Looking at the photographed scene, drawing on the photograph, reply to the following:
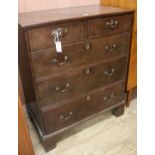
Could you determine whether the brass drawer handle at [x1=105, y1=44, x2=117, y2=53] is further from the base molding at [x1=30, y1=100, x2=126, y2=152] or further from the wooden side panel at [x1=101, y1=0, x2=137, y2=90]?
the base molding at [x1=30, y1=100, x2=126, y2=152]

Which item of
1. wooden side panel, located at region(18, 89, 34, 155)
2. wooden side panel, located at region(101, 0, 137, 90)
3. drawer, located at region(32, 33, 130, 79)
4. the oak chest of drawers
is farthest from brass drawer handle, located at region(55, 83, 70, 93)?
wooden side panel, located at region(101, 0, 137, 90)

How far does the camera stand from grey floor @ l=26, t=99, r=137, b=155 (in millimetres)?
1437

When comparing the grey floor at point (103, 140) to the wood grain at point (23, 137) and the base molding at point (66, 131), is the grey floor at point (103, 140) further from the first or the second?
the wood grain at point (23, 137)

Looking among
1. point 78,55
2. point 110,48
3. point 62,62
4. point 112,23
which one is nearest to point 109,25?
point 112,23

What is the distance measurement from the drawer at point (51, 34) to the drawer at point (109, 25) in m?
0.07

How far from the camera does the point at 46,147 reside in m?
1.42

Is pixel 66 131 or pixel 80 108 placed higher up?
pixel 80 108

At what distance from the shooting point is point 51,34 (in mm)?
1106

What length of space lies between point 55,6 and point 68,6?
0.41 feet

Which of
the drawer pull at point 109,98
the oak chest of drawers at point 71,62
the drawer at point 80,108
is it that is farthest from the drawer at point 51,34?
the drawer pull at point 109,98

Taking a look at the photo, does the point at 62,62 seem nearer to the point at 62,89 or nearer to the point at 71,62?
the point at 71,62

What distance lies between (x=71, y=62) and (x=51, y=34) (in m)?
0.24
